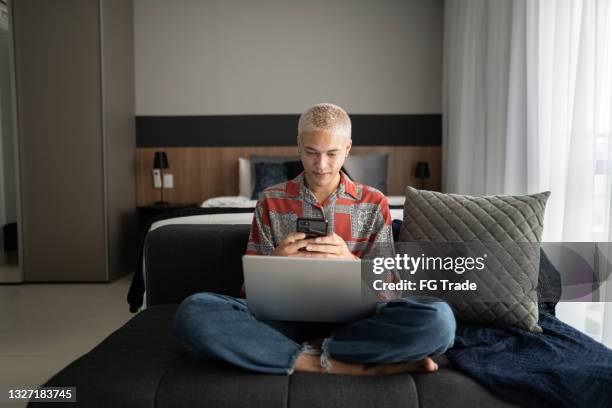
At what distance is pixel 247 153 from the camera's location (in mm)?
4543

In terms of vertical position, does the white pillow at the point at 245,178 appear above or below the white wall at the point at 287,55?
below

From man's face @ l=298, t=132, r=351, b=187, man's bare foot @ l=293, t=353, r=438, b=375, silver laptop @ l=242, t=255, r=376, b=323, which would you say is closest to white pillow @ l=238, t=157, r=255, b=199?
man's face @ l=298, t=132, r=351, b=187

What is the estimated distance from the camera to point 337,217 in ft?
5.13

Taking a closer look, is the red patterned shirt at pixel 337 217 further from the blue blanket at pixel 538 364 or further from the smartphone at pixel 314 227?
the blue blanket at pixel 538 364

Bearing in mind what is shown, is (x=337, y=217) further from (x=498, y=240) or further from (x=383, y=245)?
(x=498, y=240)

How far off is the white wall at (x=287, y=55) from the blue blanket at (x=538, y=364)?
3.34 m

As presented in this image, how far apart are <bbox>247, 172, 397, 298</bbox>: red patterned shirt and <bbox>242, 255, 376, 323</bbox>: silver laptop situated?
255mm

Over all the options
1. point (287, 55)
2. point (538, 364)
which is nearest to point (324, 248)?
point (538, 364)

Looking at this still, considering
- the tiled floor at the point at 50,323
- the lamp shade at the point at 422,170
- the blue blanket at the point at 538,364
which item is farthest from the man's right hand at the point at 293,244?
the lamp shade at the point at 422,170

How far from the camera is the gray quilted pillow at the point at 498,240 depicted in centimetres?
151

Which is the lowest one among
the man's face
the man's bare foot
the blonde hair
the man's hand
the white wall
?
the man's bare foot

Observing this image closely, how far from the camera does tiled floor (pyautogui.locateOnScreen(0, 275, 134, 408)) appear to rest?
7.41 ft

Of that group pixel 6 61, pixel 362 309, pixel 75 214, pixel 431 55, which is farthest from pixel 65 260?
pixel 431 55

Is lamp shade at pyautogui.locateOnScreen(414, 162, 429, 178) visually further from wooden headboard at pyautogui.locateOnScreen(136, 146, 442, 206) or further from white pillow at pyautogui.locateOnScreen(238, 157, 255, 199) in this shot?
white pillow at pyautogui.locateOnScreen(238, 157, 255, 199)
